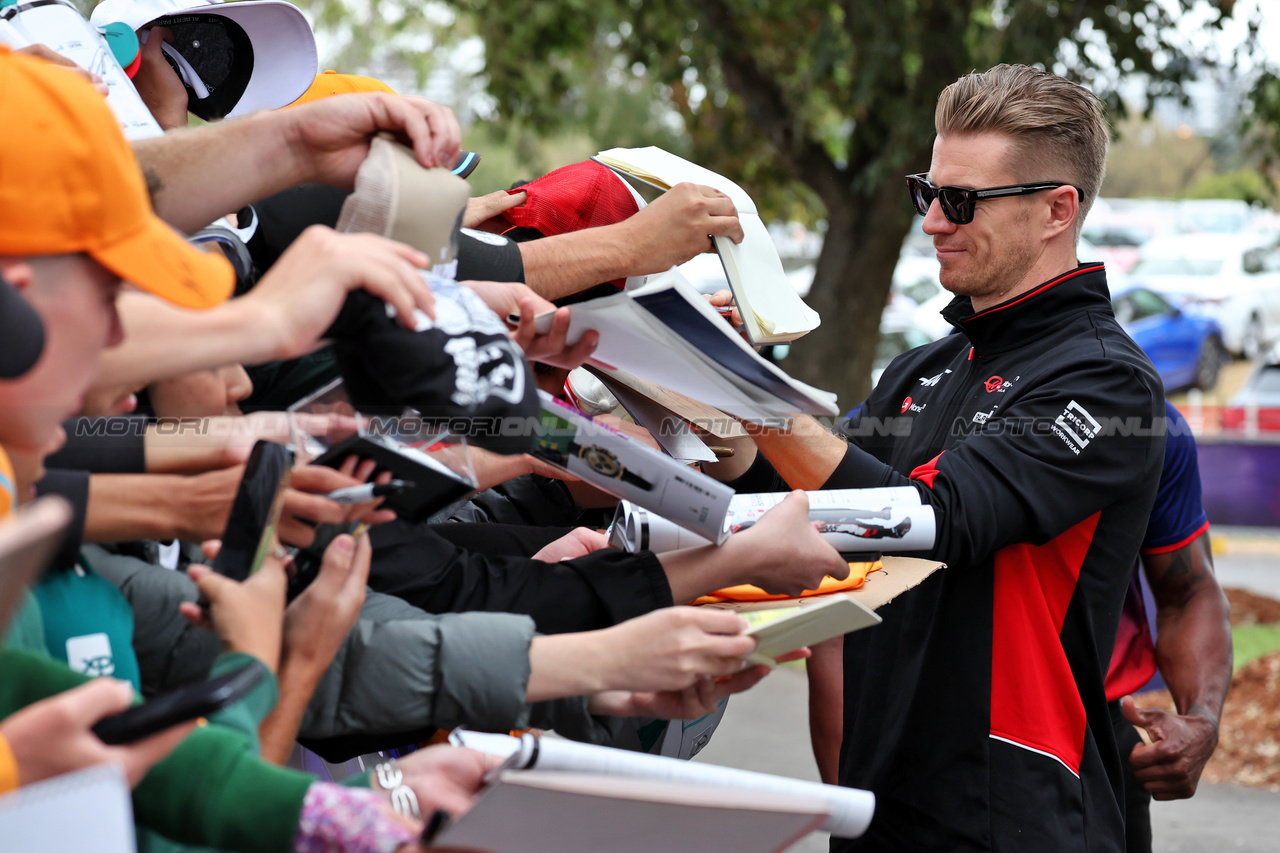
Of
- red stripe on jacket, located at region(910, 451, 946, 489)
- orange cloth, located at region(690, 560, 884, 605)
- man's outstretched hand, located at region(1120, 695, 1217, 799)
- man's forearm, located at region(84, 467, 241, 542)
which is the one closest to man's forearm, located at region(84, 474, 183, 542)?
man's forearm, located at region(84, 467, 241, 542)

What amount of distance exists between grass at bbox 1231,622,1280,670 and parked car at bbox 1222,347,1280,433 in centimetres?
389

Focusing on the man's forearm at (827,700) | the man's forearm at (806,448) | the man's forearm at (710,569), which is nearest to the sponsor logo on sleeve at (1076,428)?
the man's forearm at (806,448)

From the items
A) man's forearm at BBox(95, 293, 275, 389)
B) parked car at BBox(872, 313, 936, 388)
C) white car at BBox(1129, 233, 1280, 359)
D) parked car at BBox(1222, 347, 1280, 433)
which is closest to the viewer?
man's forearm at BBox(95, 293, 275, 389)

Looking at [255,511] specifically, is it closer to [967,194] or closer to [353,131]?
[353,131]

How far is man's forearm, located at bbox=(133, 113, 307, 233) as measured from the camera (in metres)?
1.55

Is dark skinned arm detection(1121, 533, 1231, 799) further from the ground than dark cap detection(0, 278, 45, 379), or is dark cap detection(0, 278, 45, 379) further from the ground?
dark cap detection(0, 278, 45, 379)

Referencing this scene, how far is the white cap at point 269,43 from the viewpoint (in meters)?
2.26

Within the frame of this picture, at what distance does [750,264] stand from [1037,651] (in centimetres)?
95

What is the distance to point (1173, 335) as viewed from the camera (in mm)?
14367

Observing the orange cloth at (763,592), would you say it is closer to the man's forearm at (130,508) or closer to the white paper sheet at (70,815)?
the man's forearm at (130,508)

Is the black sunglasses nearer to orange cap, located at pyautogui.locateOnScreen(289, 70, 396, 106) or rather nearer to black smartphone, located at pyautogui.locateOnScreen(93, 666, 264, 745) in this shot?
orange cap, located at pyautogui.locateOnScreen(289, 70, 396, 106)

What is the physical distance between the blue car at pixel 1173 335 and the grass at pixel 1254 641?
7.73 meters

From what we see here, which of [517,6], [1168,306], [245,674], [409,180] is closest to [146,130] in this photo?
[409,180]

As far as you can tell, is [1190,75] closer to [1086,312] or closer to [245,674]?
[1086,312]
